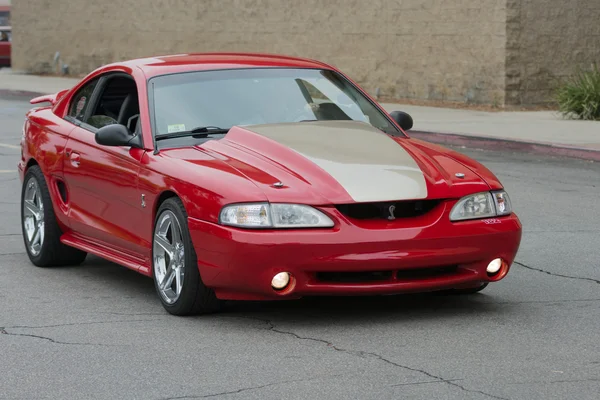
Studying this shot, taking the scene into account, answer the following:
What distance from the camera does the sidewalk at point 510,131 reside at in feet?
58.4

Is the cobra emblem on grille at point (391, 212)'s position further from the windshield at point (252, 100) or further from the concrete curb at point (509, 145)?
the concrete curb at point (509, 145)

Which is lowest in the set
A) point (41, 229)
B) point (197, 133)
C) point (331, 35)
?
point (331, 35)

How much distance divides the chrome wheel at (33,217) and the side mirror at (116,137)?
54.7 inches

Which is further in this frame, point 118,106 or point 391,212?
point 118,106

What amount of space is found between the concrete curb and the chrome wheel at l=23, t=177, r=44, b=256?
9529 millimetres

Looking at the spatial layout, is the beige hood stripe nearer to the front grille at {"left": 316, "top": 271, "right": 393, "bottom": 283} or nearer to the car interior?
the front grille at {"left": 316, "top": 271, "right": 393, "bottom": 283}

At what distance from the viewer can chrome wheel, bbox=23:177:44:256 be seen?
8.87 metres

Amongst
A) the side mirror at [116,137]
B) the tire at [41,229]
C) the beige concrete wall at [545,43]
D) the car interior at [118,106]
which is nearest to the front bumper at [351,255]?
the side mirror at [116,137]

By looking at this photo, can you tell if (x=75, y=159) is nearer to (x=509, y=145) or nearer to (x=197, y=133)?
(x=197, y=133)

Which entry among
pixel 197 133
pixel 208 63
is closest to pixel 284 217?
pixel 197 133

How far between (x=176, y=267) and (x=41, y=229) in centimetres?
216

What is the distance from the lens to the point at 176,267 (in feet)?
23.1

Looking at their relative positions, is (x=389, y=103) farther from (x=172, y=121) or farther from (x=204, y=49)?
(x=172, y=121)

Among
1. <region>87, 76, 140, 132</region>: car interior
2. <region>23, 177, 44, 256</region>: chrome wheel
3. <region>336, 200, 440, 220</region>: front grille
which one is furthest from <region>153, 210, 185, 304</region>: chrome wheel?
<region>23, 177, 44, 256</region>: chrome wheel
